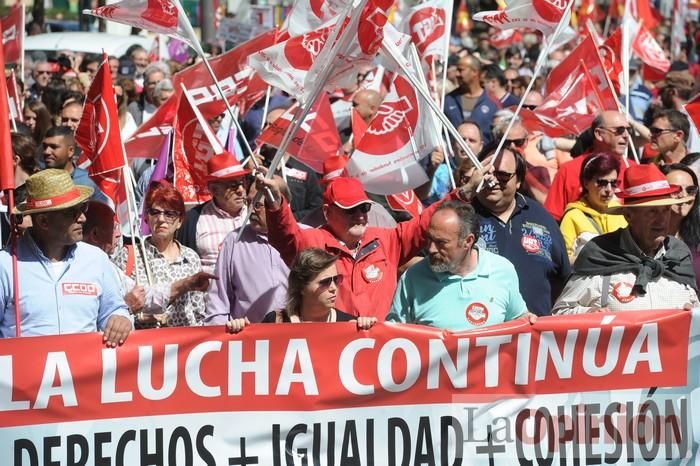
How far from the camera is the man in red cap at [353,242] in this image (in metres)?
6.80

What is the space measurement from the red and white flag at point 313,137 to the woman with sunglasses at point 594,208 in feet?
6.14

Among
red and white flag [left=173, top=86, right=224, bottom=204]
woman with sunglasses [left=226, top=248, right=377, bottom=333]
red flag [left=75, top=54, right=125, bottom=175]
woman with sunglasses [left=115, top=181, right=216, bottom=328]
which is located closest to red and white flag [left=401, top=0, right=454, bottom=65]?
red and white flag [left=173, top=86, right=224, bottom=204]

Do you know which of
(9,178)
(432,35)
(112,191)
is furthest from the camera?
(432,35)

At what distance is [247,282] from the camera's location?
739 cm

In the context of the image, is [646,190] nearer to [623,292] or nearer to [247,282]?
[623,292]

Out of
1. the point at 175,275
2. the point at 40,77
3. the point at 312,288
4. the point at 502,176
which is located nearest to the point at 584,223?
the point at 502,176

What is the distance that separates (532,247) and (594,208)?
855mm

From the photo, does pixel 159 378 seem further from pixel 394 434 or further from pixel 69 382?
pixel 394 434

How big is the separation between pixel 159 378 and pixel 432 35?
5.64m

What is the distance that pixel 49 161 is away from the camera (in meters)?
9.36

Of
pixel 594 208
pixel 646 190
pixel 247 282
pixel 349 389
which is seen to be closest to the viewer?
pixel 349 389

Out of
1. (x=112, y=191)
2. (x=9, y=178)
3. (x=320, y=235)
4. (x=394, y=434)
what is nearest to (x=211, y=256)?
(x=112, y=191)

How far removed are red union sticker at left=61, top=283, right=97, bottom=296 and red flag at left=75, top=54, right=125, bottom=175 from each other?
192 centimetres

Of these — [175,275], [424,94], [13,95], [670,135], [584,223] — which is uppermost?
[13,95]
